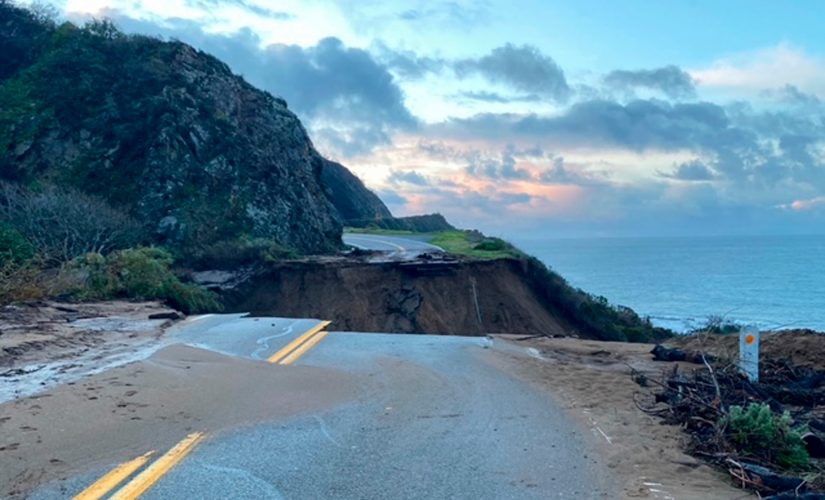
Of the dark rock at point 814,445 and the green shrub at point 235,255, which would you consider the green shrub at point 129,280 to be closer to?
the green shrub at point 235,255

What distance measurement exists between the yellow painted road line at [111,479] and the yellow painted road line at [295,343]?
16.9ft

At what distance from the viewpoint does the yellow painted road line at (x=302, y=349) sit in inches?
447

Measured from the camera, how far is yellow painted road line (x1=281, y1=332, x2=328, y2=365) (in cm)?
1135

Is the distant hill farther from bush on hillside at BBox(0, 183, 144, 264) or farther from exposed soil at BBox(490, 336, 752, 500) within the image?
exposed soil at BBox(490, 336, 752, 500)

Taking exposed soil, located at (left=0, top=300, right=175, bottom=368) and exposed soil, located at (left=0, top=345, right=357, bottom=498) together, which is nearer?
exposed soil, located at (left=0, top=345, right=357, bottom=498)

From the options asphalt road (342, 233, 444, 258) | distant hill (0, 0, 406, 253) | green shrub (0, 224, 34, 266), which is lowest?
green shrub (0, 224, 34, 266)

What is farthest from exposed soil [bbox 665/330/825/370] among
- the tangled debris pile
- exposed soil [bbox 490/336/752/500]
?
exposed soil [bbox 490/336/752/500]

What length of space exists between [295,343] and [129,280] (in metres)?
9.43

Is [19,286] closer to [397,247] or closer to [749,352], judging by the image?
[749,352]

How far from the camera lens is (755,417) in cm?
736

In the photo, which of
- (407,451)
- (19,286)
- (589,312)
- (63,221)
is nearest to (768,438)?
(407,451)

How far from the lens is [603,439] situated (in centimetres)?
757

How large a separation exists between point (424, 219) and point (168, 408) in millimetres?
81306

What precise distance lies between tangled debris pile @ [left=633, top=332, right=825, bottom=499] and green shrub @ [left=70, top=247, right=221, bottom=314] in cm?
1354
